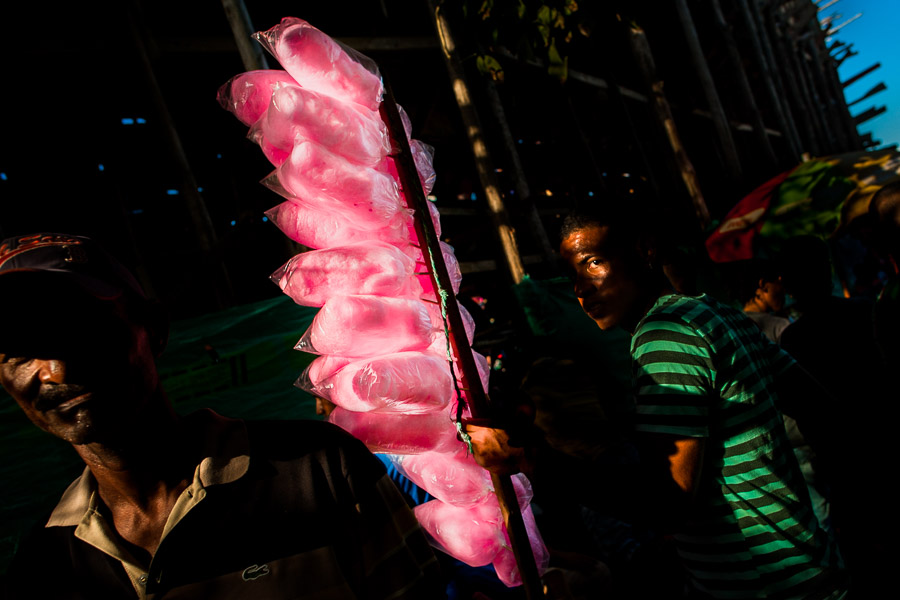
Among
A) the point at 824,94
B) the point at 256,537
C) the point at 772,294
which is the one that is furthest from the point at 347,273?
the point at 824,94

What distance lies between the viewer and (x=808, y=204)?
5023 millimetres

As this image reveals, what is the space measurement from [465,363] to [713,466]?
771 millimetres

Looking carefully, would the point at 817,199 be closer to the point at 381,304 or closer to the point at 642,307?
the point at 642,307

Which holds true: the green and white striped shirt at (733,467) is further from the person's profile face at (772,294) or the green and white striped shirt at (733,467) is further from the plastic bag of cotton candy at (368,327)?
the person's profile face at (772,294)

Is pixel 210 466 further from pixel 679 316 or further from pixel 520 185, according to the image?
pixel 520 185

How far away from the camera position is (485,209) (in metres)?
5.11

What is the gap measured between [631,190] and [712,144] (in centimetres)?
241

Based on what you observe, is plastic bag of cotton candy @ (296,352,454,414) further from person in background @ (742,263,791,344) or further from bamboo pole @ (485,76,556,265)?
bamboo pole @ (485,76,556,265)

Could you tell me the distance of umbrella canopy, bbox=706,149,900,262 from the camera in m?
4.82

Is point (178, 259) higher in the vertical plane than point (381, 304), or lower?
higher

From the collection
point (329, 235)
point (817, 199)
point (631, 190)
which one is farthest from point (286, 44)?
point (631, 190)

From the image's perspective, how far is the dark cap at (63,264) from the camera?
1.13 metres

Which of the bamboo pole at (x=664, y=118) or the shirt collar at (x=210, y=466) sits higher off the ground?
the bamboo pole at (x=664, y=118)

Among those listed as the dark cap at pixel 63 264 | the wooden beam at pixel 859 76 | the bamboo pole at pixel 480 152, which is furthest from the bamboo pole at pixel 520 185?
the wooden beam at pixel 859 76
